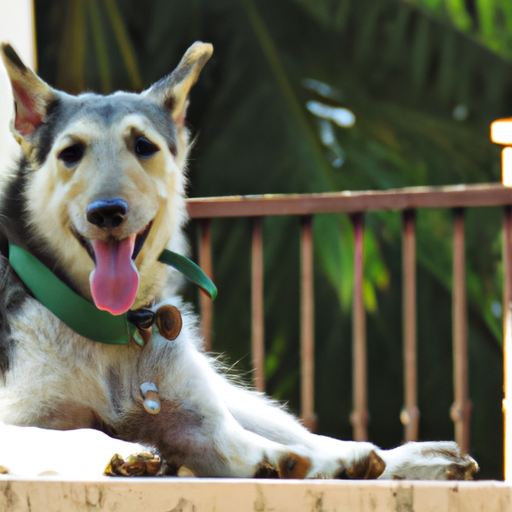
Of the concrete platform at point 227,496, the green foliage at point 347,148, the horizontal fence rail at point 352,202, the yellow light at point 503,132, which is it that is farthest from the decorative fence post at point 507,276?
the green foliage at point 347,148

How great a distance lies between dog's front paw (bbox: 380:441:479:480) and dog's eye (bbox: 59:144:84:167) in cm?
75

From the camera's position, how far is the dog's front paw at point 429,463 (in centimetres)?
130

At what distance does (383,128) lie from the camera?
520 centimetres

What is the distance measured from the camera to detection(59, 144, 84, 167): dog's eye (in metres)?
1.28

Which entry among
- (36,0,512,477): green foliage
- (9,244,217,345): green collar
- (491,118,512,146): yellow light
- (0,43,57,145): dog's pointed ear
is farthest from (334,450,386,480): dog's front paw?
(36,0,512,477): green foliage

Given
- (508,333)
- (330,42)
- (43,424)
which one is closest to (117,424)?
(43,424)

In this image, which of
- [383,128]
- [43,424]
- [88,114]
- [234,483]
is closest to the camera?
[234,483]

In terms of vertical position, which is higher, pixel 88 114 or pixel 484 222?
pixel 484 222

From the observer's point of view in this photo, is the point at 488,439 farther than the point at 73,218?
Yes

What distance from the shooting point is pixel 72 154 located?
1282 mm

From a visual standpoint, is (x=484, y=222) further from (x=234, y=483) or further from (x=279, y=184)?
(x=234, y=483)

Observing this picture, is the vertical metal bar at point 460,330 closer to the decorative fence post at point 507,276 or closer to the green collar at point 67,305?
the decorative fence post at point 507,276

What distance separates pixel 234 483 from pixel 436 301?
4.20m

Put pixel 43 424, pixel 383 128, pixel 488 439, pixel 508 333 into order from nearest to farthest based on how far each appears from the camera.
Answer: pixel 43 424
pixel 508 333
pixel 488 439
pixel 383 128
